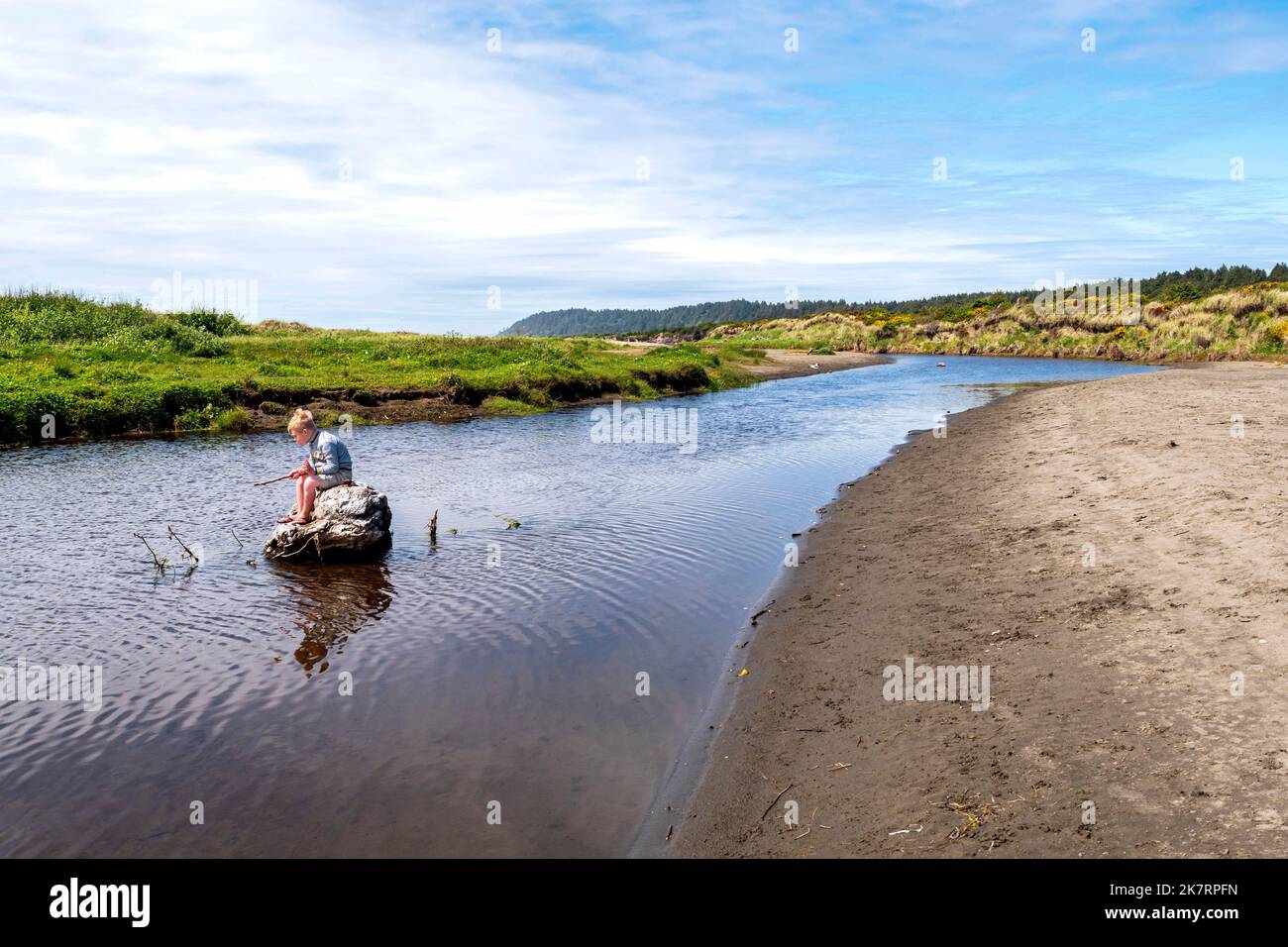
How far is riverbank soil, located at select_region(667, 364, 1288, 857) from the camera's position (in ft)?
19.6

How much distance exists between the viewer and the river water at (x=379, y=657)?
7.17 metres

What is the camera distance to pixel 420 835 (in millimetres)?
6812

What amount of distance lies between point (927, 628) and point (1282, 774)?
4273 mm

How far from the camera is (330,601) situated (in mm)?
12961

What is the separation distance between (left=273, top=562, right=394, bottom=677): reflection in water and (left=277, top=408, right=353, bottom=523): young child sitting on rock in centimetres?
113
